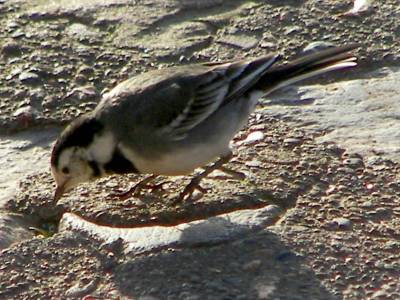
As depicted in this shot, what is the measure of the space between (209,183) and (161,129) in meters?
0.44

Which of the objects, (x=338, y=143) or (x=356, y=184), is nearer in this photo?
(x=356, y=184)

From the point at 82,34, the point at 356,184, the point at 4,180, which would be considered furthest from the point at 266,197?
the point at 82,34

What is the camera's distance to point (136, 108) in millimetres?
5723

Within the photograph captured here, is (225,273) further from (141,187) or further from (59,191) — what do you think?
(59,191)

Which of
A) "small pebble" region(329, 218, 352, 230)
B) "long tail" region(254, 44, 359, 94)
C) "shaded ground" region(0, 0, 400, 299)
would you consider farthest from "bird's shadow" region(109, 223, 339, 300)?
"long tail" region(254, 44, 359, 94)

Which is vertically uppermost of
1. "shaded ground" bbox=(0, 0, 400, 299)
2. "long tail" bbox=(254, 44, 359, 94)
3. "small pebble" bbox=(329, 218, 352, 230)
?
"long tail" bbox=(254, 44, 359, 94)

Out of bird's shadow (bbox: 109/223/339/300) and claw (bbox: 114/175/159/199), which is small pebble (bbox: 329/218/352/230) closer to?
bird's shadow (bbox: 109/223/339/300)

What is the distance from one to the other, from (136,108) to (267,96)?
1.29 meters

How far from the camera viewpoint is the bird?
5.67 meters

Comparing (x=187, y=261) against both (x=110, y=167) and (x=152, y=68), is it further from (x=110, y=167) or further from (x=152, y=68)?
(x=152, y=68)

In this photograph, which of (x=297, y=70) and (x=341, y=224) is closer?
(x=341, y=224)

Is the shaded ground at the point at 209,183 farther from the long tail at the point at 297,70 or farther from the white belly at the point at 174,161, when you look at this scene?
the long tail at the point at 297,70

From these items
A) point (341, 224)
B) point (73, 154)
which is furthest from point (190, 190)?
point (341, 224)

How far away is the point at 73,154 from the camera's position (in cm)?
571
